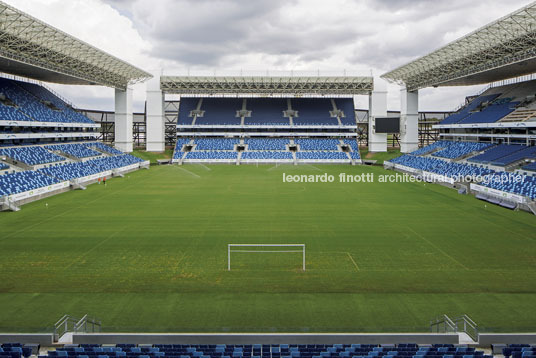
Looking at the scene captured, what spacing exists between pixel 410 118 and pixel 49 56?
51.5 metres

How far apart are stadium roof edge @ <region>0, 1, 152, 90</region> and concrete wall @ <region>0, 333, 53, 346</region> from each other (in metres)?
28.1

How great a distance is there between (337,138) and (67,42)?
1953 inches

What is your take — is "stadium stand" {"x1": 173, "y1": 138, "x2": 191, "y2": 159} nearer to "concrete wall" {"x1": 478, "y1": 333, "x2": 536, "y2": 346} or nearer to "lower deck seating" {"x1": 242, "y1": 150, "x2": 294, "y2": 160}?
"lower deck seating" {"x1": 242, "y1": 150, "x2": 294, "y2": 160}

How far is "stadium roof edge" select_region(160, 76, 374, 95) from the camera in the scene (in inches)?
2697

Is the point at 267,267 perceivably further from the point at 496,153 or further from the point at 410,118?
the point at 410,118

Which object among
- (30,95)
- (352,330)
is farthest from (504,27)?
(30,95)

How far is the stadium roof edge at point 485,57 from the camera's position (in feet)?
112

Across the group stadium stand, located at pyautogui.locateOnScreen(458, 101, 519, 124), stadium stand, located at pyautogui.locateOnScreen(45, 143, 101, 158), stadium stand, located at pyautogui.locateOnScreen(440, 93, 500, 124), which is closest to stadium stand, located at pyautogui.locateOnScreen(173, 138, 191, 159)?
stadium stand, located at pyautogui.locateOnScreen(45, 143, 101, 158)

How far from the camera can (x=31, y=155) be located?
4119 cm

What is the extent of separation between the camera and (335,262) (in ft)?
54.7

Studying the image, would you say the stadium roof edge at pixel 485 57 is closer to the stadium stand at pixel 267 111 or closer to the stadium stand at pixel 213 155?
the stadium stand at pixel 267 111

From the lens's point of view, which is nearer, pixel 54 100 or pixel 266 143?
pixel 54 100

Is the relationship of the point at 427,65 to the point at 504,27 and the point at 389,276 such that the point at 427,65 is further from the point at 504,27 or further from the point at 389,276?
the point at 389,276

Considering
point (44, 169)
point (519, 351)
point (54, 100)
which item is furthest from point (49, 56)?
point (519, 351)
